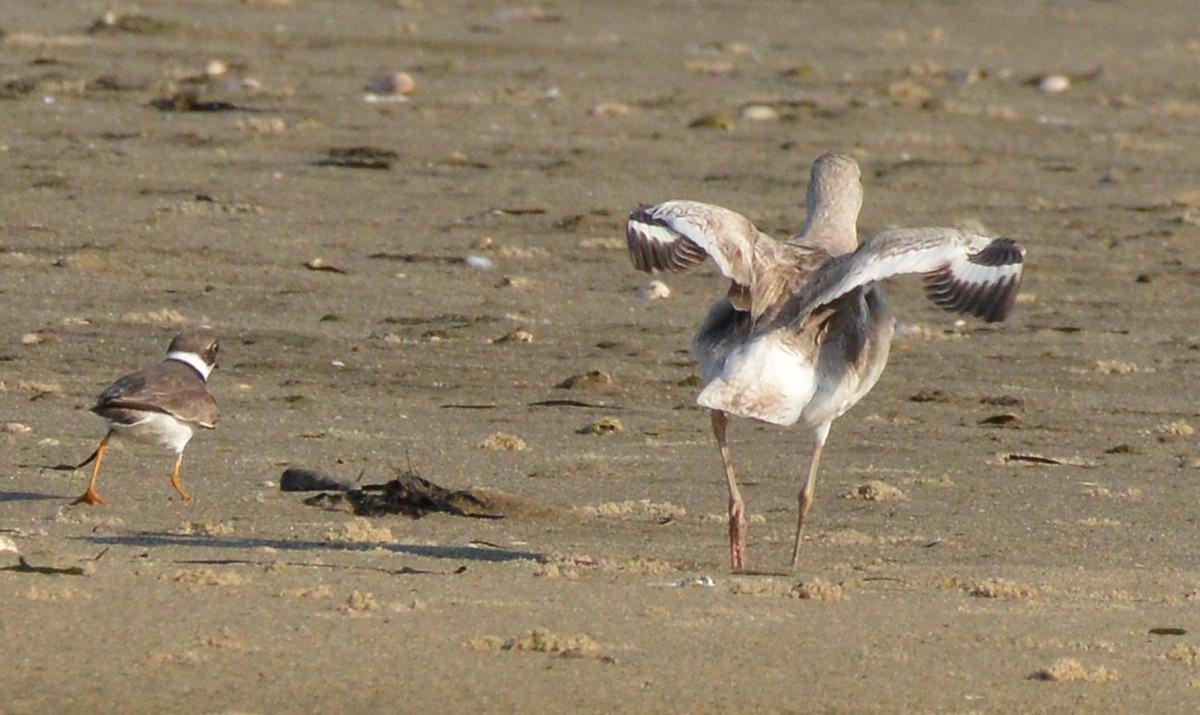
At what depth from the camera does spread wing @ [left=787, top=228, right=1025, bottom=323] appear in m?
6.64

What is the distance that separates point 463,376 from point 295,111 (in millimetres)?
6403

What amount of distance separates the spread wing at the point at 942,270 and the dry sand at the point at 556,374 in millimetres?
857

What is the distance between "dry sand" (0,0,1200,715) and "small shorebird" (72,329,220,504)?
0.20m

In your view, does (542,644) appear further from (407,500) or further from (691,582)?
(407,500)

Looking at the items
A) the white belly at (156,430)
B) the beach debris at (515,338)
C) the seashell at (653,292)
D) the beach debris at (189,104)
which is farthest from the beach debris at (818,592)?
the beach debris at (189,104)

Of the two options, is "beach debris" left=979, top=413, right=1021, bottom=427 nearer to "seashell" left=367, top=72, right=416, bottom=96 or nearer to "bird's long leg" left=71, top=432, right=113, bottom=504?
"bird's long leg" left=71, top=432, right=113, bottom=504

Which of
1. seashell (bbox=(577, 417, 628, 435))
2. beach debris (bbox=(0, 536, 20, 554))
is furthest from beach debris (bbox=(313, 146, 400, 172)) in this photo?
beach debris (bbox=(0, 536, 20, 554))

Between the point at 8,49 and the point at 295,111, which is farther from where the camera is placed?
the point at 8,49

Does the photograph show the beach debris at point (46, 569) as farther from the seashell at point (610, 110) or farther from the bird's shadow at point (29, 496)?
the seashell at point (610, 110)

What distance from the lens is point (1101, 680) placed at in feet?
18.0

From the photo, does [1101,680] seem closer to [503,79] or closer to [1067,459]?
[1067,459]

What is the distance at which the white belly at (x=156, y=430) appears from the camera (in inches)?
305

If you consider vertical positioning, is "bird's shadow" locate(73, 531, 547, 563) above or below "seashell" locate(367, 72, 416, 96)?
above

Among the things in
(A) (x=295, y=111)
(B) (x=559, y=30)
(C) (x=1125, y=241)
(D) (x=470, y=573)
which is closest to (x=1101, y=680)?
(D) (x=470, y=573)
